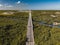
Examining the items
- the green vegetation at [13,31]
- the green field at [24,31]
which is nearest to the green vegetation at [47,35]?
the green field at [24,31]

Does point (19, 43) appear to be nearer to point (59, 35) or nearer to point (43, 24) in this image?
point (59, 35)

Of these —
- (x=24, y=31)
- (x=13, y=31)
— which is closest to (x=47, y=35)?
(x=24, y=31)

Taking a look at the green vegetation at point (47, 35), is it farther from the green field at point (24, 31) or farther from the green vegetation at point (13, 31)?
the green vegetation at point (13, 31)

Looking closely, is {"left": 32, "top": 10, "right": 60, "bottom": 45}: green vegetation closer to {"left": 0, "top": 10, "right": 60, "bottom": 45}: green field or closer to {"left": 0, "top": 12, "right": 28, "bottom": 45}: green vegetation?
{"left": 0, "top": 10, "right": 60, "bottom": 45}: green field

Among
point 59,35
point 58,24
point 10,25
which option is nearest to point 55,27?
point 58,24

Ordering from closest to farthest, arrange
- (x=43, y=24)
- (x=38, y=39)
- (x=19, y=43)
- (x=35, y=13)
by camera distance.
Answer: (x=19, y=43) → (x=38, y=39) → (x=43, y=24) → (x=35, y=13)

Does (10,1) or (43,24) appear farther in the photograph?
(43,24)

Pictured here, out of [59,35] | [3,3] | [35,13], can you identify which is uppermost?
[3,3]

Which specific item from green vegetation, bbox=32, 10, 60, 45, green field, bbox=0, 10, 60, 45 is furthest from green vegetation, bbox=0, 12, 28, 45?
green vegetation, bbox=32, 10, 60, 45
